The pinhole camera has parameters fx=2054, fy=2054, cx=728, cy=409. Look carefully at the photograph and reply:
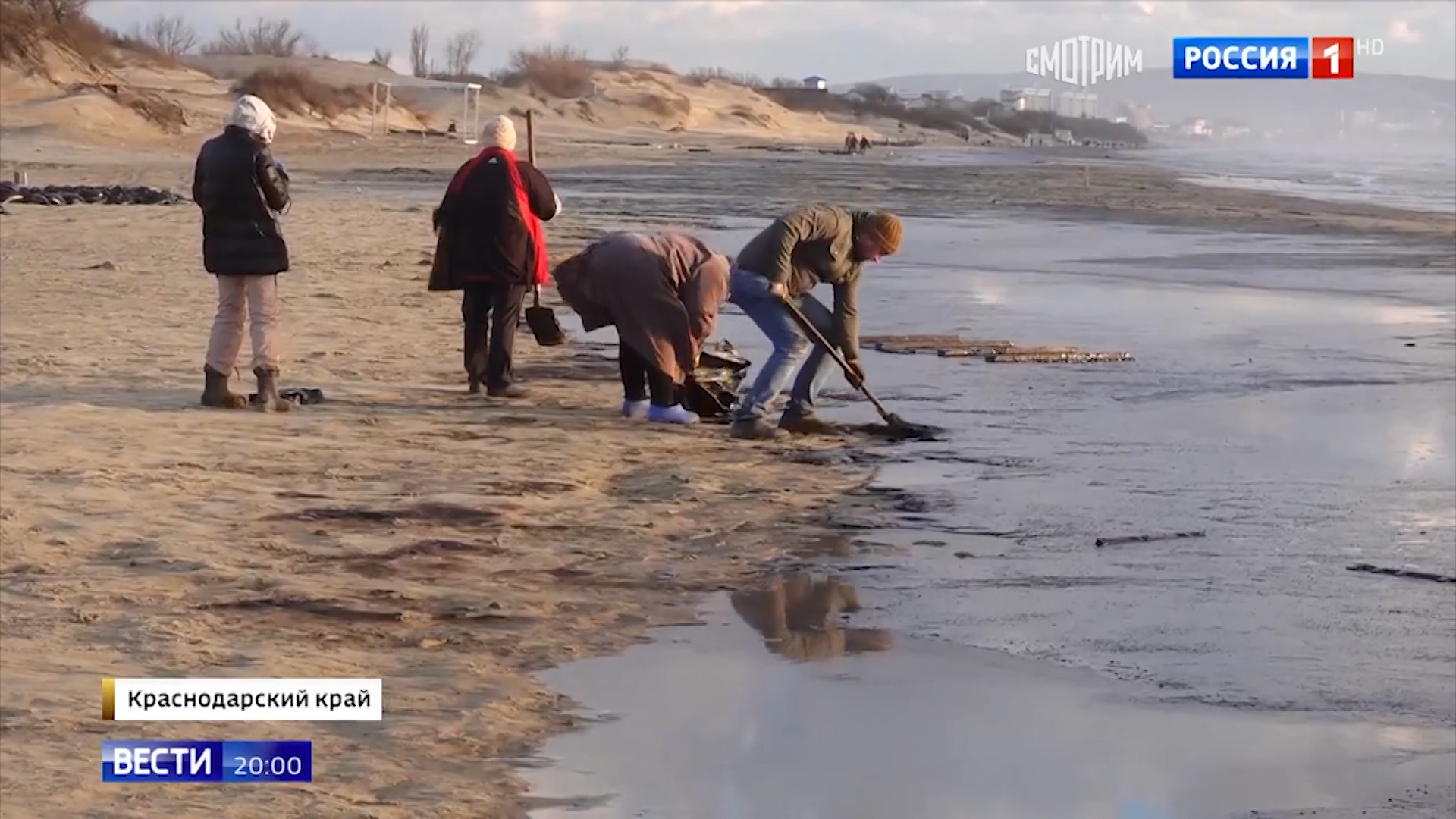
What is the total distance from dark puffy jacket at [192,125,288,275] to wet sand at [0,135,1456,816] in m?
0.77

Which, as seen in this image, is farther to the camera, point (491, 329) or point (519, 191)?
point (491, 329)

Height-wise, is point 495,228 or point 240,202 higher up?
point 240,202

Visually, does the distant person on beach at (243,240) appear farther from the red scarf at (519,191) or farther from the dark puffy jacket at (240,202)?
the red scarf at (519,191)

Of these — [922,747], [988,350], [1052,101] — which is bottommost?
[922,747]

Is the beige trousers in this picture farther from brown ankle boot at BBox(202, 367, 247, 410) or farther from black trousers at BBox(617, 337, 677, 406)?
black trousers at BBox(617, 337, 677, 406)

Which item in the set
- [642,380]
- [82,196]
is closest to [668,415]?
[642,380]

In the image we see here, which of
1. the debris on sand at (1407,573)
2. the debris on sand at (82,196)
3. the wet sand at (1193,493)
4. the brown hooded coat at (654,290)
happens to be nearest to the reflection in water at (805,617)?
the wet sand at (1193,493)

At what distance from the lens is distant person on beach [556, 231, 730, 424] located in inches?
402

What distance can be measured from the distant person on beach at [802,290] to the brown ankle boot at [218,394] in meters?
2.51

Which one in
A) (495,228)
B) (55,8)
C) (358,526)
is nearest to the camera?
(358,526)

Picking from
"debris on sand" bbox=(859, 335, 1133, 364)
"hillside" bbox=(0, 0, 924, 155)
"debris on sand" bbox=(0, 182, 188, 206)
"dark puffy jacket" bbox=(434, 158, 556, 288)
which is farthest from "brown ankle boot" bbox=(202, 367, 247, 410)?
"hillside" bbox=(0, 0, 924, 155)

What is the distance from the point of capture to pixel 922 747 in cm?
539

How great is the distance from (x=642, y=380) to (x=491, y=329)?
0.99 m

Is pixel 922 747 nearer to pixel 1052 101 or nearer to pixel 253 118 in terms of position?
pixel 253 118
